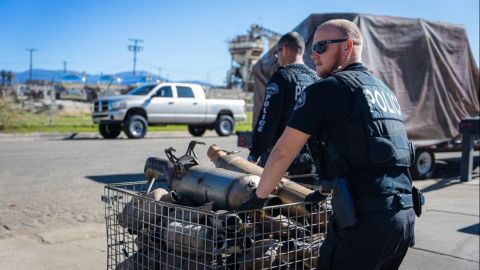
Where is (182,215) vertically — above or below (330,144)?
below

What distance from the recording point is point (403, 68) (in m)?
10.5

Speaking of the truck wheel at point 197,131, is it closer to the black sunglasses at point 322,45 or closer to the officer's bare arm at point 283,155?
the black sunglasses at point 322,45

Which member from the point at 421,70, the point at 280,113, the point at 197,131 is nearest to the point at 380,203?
the point at 280,113

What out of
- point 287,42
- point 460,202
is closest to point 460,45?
point 460,202

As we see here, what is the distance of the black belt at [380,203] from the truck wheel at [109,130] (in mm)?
17320

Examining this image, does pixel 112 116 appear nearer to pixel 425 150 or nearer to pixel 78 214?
pixel 425 150

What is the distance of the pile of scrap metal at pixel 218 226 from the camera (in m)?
2.56

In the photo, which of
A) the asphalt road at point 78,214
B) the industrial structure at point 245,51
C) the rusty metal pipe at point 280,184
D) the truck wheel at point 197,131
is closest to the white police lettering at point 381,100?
the rusty metal pipe at point 280,184

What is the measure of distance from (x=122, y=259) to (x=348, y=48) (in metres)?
1.90

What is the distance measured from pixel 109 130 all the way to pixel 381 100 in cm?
1745

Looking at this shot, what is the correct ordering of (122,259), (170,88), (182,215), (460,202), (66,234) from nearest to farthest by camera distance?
(182,215) → (122,259) → (66,234) → (460,202) → (170,88)

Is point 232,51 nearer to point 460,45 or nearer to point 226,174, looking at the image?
point 460,45

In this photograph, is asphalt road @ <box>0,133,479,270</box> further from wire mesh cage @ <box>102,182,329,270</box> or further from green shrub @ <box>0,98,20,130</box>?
green shrub @ <box>0,98,20,130</box>

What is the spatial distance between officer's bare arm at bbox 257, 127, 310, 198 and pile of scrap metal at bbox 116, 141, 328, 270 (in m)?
0.23
